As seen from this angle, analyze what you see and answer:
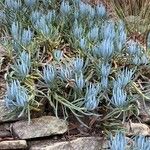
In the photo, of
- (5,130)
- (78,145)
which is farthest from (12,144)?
(78,145)

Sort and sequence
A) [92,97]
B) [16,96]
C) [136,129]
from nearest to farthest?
1. [16,96]
2. [92,97]
3. [136,129]

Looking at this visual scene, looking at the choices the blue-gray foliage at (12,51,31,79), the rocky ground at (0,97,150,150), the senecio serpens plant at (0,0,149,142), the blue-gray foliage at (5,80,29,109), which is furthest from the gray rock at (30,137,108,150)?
the blue-gray foliage at (12,51,31,79)

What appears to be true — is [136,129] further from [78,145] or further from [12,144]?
[12,144]

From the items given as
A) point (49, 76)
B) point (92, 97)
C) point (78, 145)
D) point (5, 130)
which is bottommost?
point (78, 145)

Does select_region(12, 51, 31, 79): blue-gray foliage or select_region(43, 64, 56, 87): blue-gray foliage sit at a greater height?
select_region(12, 51, 31, 79): blue-gray foliage

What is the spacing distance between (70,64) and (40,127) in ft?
1.63

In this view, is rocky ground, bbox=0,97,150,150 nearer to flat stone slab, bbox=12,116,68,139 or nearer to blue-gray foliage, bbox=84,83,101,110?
flat stone slab, bbox=12,116,68,139

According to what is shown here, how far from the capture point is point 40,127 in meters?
2.74

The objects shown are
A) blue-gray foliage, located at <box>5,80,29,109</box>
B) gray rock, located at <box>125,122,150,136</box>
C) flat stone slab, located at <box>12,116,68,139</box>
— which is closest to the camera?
blue-gray foliage, located at <box>5,80,29,109</box>

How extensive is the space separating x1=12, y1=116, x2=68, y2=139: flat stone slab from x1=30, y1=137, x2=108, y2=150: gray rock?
0.21ft

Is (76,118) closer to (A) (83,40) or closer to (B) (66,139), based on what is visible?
(B) (66,139)

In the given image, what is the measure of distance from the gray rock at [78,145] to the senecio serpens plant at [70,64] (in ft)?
0.51

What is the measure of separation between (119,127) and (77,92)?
0.35 metres

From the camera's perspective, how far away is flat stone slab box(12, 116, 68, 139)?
2717 mm
